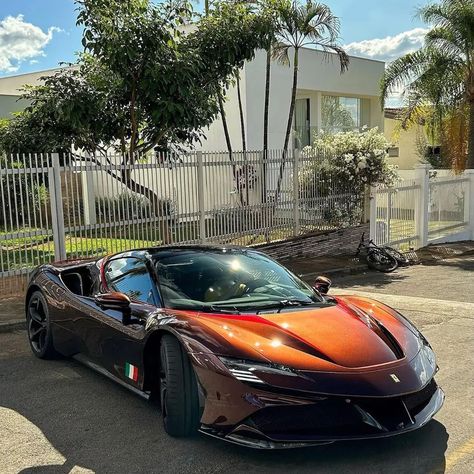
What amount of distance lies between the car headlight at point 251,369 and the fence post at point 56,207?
239 inches

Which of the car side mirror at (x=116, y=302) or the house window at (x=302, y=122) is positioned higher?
the house window at (x=302, y=122)

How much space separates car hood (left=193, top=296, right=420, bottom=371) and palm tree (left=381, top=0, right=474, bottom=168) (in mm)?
14106

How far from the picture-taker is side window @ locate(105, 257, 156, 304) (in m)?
4.50

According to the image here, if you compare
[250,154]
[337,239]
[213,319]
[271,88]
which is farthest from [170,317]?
[271,88]

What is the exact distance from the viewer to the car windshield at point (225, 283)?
4285 mm

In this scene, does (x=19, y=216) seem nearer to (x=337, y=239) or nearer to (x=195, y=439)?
(x=195, y=439)

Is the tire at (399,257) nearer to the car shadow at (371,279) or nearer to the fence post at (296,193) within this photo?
the car shadow at (371,279)

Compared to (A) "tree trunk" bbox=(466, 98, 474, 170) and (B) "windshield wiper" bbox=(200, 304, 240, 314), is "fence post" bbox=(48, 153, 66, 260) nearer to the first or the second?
(B) "windshield wiper" bbox=(200, 304, 240, 314)

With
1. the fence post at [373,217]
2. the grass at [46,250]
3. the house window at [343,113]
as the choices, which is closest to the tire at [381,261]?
the fence post at [373,217]

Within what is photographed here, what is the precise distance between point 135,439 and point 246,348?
1088 millimetres

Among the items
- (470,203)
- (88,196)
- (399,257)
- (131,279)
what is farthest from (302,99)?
(131,279)

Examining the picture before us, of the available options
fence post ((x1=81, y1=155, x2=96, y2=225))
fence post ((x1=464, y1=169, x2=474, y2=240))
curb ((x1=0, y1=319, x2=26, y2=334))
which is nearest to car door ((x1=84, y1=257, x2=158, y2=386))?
curb ((x1=0, y1=319, x2=26, y2=334))

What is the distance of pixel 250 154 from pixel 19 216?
16.7 feet

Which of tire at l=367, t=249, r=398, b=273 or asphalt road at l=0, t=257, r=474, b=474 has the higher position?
asphalt road at l=0, t=257, r=474, b=474
